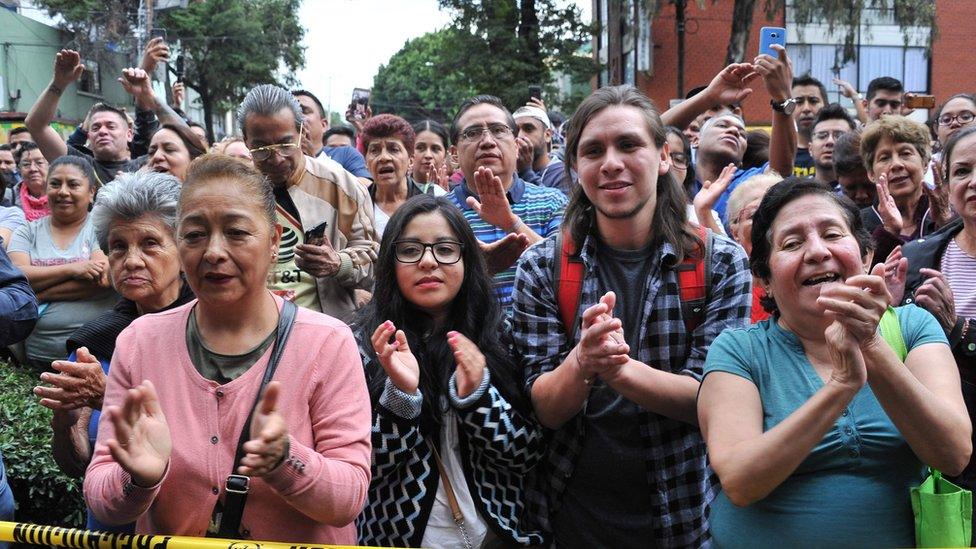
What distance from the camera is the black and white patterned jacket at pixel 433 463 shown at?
2.89 metres

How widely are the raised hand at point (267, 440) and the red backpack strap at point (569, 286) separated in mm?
1101

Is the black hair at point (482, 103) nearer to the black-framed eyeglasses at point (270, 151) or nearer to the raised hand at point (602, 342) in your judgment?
the black-framed eyeglasses at point (270, 151)

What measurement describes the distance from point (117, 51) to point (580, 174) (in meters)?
33.8

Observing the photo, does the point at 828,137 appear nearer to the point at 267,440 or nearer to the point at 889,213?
the point at 889,213

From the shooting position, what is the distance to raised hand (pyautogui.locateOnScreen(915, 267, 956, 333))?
10.3 feet

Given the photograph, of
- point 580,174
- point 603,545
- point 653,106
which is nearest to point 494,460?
point 603,545

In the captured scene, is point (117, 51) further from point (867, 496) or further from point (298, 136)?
point (867, 496)

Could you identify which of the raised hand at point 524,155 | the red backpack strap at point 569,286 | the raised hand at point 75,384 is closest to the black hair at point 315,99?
the raised hand at point 524,155

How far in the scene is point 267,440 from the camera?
2.16 meters

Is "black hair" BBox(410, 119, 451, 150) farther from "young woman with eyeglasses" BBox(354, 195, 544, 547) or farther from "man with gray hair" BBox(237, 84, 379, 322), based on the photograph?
"young woman with eyeglasses" BBox(354, 195, 544, 547)

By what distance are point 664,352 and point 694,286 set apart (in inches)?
9.3

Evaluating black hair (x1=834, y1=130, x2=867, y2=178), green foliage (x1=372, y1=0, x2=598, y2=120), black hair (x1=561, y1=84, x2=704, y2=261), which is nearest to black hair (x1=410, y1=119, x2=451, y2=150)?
black hair (x1=834, y1=130, x2=867, y2=178)

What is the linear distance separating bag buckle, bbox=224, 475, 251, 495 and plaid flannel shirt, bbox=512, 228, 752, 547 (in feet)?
3.33

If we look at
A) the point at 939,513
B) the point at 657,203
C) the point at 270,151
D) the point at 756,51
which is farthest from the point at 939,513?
the point at 756,51
